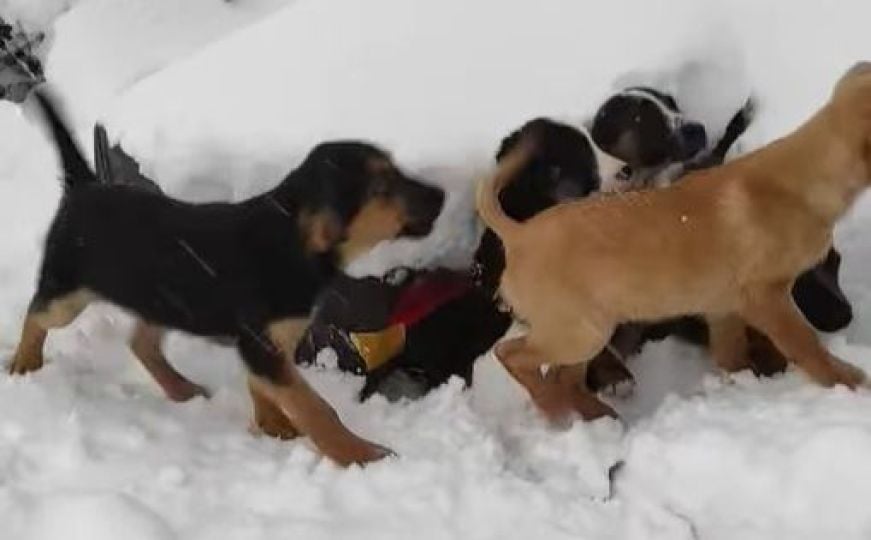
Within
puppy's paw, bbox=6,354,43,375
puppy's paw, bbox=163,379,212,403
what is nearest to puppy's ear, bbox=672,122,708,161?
puppy's paw, bbox=163,379,212,403

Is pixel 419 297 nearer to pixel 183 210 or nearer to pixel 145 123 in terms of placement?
pixel 183 210

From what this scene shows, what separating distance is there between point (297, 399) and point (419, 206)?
26.3 inches

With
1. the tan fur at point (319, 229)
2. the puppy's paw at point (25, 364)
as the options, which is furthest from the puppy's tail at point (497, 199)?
the puppy's paw at point (25, 364)

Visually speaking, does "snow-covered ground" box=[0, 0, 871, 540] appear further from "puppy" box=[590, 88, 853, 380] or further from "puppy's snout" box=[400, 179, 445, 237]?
"puppy's snout" box=[400, 179, 445, 237]

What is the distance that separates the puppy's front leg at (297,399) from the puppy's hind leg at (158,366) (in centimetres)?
49

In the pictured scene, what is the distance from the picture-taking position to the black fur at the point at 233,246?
415 centimetres

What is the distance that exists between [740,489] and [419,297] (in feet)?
4.75

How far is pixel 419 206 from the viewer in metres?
4.24

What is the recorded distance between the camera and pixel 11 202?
22.3ft

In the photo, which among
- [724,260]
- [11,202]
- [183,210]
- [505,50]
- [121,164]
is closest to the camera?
[724,260]

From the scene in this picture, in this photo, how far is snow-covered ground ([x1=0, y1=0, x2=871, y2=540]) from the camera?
3707 millimetres

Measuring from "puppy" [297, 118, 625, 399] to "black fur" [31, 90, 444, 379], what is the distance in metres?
0.44

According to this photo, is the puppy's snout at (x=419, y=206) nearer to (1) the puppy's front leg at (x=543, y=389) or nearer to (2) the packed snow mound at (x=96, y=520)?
(1) the puppy's front leg at (x=543, y=389)

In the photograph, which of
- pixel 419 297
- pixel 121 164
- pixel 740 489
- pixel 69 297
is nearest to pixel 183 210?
pixel 69 297
